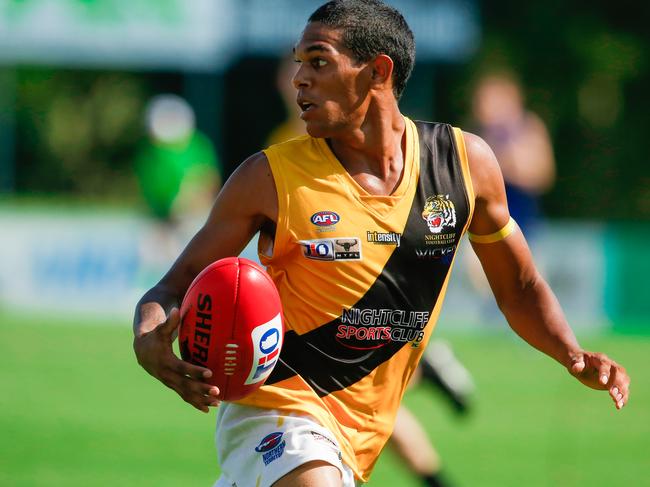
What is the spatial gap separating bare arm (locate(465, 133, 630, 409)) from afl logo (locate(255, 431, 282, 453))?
43.7 inches

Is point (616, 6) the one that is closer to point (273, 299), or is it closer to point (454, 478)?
point (454, 478)

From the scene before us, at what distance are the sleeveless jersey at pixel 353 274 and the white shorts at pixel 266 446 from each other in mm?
52

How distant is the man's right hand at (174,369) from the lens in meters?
3.90

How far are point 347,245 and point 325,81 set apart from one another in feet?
2.00

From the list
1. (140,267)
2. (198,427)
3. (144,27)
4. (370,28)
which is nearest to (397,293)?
(370,28)

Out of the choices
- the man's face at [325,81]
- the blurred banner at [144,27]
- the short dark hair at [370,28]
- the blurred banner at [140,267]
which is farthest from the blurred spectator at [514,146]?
the man's face at [325,81]

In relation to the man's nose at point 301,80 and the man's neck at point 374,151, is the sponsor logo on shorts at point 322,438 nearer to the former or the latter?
the man's neck at point 374,151

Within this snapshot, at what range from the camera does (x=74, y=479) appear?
7555 mm

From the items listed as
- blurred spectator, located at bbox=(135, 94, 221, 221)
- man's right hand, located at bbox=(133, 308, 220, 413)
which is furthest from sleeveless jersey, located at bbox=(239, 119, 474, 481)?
blurred spectator, located at bbox=(135, 94, 221, 221)

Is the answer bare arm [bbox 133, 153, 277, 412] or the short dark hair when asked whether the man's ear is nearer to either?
the short dark hair

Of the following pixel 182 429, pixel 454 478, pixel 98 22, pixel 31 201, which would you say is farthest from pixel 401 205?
pixel 31 201

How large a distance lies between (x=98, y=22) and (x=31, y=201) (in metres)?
6.50

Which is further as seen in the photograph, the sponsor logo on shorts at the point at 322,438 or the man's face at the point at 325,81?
the man's face at the point at 325,81

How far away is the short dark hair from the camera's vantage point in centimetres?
456
